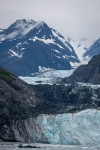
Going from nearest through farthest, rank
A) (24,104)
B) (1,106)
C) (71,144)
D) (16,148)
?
(16,148) → (71,144) → (1,106) → (24,104)

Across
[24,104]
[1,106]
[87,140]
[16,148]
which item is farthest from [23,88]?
[16,148]

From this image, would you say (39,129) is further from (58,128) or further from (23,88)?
(23,88)

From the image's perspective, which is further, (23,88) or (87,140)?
(23,88)

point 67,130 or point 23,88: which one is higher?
point 23,88

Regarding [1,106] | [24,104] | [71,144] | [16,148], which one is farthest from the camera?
[24,104]

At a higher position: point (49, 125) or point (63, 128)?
point (49, 125)

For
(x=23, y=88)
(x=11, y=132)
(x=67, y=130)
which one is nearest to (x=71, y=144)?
(x=67, y=130)

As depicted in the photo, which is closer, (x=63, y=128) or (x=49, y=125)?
(x=63, y=128)
